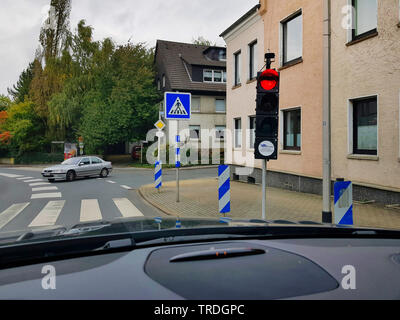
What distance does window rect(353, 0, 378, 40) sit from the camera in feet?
34.7

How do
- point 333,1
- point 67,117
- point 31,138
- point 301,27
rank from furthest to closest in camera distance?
point 31,138, point 67,117, point 301,27, point 333,1

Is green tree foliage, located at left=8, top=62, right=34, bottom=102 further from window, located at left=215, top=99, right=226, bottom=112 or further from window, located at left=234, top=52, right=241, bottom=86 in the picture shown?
window, located at left=234, top=52, right=241, bottom=86

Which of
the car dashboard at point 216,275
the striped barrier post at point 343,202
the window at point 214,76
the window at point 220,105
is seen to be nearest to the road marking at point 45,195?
the striped barrier post at point 343,202

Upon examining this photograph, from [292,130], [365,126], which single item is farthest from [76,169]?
[365,126]

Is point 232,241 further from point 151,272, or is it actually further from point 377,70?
point 377,70

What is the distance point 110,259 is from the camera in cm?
150

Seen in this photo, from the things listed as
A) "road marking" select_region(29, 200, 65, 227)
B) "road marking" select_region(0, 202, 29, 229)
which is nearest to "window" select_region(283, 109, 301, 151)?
"road marking" select_region(29, 200, 65, 227)

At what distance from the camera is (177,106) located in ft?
37.9

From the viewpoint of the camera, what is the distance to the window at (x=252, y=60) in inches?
711

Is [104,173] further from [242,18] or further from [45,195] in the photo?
[242,18]

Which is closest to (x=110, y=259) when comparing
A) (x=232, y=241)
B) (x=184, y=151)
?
(x=232, y=241)

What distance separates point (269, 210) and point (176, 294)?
8821 mm

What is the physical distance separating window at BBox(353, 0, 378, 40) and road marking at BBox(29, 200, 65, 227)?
9886mm

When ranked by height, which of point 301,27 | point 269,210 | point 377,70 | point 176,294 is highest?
point 301,27
